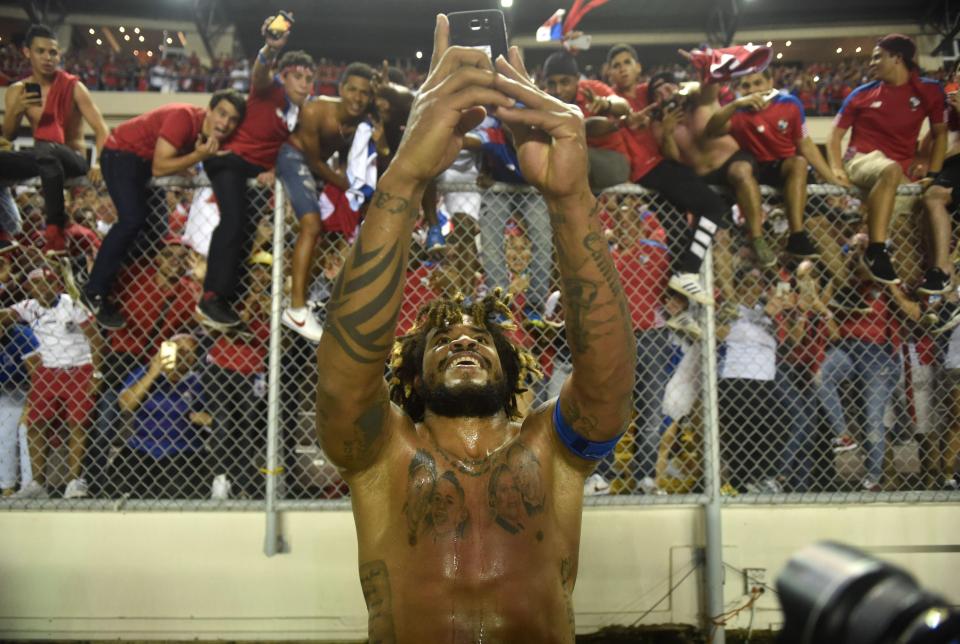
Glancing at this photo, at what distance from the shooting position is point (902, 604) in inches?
23.2

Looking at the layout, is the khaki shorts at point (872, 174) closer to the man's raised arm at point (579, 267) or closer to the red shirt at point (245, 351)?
the man's raised arm at point (579, 267)

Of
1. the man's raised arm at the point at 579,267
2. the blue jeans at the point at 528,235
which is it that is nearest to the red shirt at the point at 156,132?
the blue jeans at the point at 528,235

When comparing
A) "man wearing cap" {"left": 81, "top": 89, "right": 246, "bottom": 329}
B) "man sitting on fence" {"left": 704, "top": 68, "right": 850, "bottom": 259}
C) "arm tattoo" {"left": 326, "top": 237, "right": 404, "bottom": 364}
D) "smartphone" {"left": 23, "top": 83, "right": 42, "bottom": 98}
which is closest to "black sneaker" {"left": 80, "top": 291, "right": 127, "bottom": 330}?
"man wearing cap" {"left": 81, "top": 89, "right": 246, "bottom": 329}

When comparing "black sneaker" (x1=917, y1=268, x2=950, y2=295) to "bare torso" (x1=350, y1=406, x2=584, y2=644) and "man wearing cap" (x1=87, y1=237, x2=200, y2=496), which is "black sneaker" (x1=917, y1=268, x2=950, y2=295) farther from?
"man wearing cap" (x1=87, y1=237, x2=200, y2=496)

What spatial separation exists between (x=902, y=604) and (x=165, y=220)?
428 centimetres

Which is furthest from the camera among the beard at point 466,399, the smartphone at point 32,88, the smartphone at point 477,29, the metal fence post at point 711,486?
the smartphone at point 32,88

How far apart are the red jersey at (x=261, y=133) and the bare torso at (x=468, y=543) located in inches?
101

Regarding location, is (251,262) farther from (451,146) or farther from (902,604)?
(902,604)

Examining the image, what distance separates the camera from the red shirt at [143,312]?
13.0 feet

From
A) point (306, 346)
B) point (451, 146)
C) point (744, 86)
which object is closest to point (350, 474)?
point (451, 146)

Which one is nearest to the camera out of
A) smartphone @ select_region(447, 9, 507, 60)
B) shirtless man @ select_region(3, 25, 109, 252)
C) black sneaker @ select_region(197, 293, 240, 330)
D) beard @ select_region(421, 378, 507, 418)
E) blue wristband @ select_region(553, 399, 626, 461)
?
smartphone @ select_region(447, 9, 507, 60)

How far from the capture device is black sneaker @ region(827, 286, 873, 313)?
3967mm

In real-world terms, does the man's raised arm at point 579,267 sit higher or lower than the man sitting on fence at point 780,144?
lower

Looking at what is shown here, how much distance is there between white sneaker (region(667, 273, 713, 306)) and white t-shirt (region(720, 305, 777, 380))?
1.39 feet
